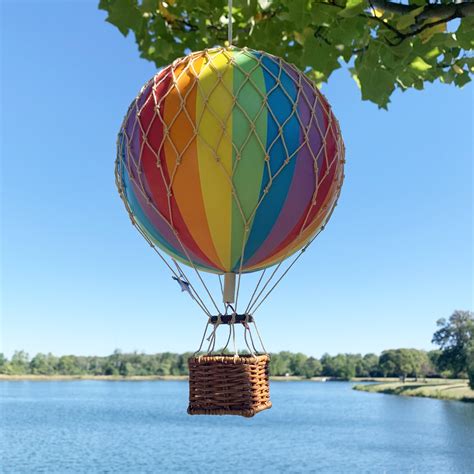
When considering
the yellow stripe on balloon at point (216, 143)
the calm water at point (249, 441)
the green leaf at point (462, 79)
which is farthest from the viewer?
the calm water at point (249, 441)

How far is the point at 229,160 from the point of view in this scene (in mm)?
2830

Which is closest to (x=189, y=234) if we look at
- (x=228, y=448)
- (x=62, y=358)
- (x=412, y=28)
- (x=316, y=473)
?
(x=412, y=28)

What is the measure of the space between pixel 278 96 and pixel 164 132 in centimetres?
56

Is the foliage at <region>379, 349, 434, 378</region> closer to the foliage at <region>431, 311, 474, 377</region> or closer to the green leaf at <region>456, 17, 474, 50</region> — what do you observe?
the foliage at <region>431, 311, 474, 377</region>

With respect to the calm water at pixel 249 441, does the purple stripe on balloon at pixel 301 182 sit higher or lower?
higher

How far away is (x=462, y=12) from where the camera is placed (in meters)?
3.60

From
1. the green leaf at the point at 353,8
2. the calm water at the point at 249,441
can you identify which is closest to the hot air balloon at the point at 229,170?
the green leaf at the point at 353,8

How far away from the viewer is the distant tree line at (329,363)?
71812 millimetres

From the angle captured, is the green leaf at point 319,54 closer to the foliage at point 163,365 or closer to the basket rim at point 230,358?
the basket rim at point 230,358

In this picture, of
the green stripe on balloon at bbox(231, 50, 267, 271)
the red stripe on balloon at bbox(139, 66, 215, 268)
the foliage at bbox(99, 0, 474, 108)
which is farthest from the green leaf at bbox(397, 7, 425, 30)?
the red stripe on balloon at bbox(139, 66, 215, 268)

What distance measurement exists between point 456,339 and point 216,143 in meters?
74.7

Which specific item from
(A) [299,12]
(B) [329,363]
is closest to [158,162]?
(A) [299,12]

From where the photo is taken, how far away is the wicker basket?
2.88 m

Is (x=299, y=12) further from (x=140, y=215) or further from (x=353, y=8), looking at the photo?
(x=140, y=215)
